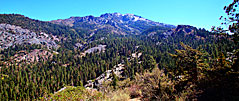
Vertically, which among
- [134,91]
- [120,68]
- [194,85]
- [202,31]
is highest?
[202,31]

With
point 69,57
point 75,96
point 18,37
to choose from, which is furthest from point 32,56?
point 75,96

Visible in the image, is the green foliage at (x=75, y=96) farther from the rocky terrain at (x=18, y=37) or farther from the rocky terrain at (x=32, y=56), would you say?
the rocky terrain at (x=18, y=37)

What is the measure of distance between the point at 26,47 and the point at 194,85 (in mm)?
192439

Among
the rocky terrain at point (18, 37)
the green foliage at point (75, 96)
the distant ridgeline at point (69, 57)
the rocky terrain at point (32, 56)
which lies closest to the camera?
the green foliage at point (75, 96)

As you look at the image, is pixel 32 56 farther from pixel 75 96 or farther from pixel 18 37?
pixel 75 96

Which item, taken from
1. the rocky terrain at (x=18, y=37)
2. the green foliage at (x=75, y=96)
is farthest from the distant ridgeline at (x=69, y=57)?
the green foliage at (x=75, y=96)

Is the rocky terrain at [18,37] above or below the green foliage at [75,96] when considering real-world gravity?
above

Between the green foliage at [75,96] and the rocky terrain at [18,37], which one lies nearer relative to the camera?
the green foliage at [75,96]

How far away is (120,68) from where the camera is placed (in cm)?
9688

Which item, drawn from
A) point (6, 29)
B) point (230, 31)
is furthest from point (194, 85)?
point (6, 29)

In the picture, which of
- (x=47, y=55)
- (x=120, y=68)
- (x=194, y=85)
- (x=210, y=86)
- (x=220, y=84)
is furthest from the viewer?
(x=47, y=55)

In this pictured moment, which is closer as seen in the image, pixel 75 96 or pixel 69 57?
pixel 75 96

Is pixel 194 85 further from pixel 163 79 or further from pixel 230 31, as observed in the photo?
pixel 230 31

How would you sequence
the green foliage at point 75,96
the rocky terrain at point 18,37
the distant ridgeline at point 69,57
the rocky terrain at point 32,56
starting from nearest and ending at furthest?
the green foliage at point 75,96 → the distant ridgeline at point 69,57 → the rocky terrain at point 32,56 → the rocky terrain at point 18,37
